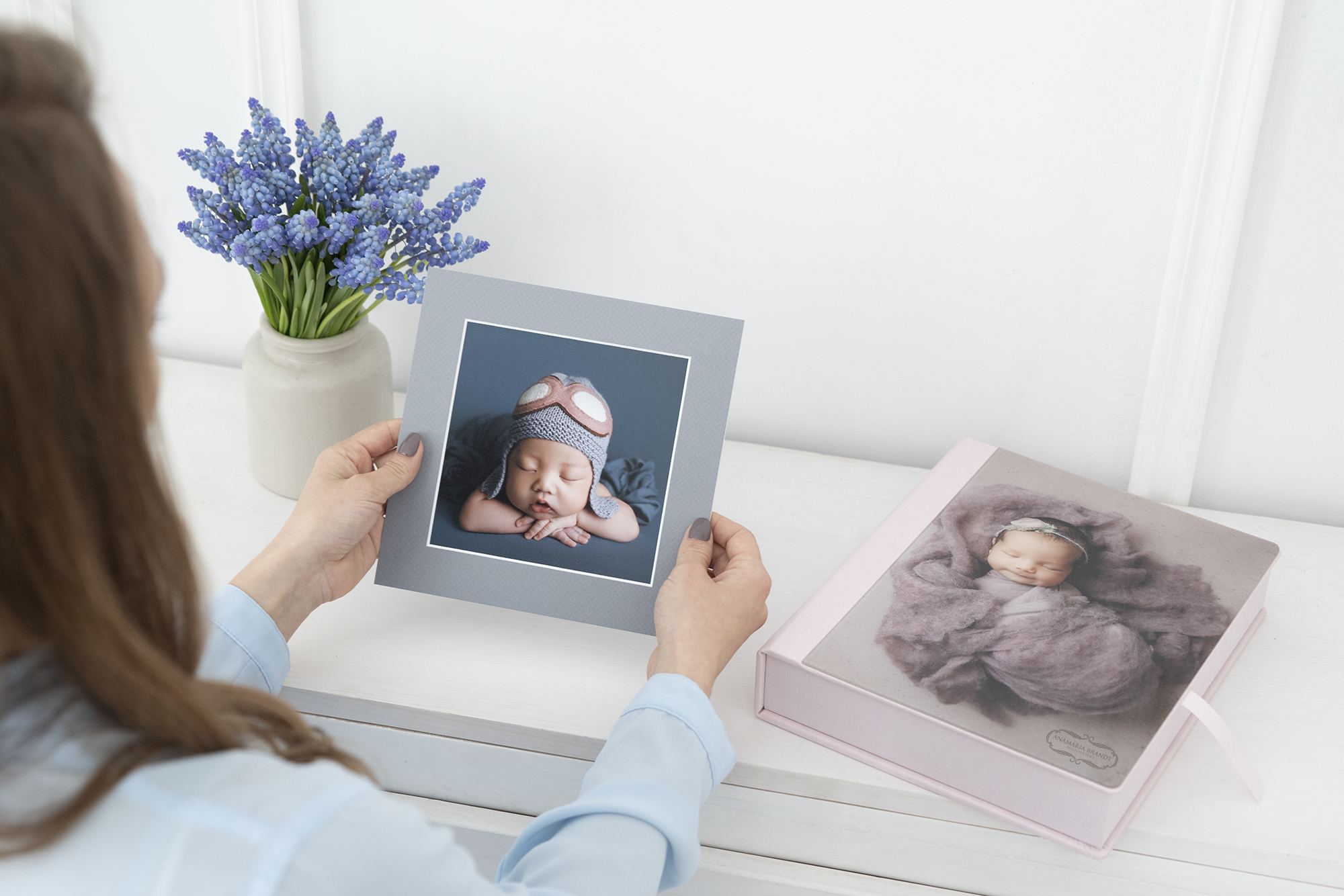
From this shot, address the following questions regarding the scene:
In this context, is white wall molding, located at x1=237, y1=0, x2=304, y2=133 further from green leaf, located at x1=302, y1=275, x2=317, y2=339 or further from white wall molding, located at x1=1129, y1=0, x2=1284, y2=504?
white wall molding, located at x1=1129, y1=0, x2=1284, y2=504

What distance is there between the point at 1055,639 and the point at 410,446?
0.50 metres

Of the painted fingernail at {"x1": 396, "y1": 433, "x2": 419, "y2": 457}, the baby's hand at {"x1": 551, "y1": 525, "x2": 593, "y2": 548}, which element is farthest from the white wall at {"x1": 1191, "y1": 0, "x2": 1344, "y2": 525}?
the painted fingernail at {"x1": 396, "y1": 433, "x2": 419, "y2": 457}

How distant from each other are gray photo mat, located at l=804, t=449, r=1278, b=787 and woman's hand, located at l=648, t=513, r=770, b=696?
2.4 inches

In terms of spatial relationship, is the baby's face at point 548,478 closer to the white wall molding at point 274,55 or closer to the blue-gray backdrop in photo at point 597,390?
the blue-gray backdrop in photo at point 597,390

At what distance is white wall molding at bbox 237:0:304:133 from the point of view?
35.8 inches

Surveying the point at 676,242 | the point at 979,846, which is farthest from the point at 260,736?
the point at 676,242

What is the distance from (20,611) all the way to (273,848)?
12 centimetres

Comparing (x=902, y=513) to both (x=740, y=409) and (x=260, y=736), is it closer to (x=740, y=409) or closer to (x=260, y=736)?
A: (x=740, y=409)

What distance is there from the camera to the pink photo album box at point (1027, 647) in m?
0.65

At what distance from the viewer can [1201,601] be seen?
748 millimetres

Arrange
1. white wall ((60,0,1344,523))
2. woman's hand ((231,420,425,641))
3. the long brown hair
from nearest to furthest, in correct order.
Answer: the long brown hair → woman's hand ((231,420,425,641)) → white wall ((60,0,1344,523))

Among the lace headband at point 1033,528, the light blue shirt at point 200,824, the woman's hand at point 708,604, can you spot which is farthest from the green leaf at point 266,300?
the lace headband at point 1033,528

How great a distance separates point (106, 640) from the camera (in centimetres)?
36

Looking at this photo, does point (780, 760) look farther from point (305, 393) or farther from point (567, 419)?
point (305, 393)
